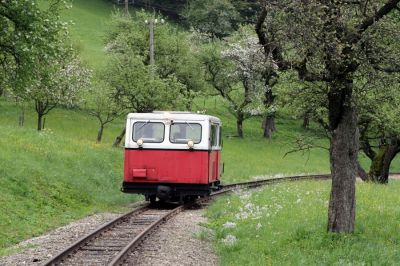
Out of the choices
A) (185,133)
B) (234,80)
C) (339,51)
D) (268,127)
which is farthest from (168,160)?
(234,80)

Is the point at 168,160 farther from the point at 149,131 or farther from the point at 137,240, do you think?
the point at 137,240

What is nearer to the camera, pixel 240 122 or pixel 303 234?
pixel 303 234

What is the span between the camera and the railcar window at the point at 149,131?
2016cm

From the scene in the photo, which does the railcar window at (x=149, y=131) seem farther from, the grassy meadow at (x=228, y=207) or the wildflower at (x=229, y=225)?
the wildflower at (x=229, y=225)

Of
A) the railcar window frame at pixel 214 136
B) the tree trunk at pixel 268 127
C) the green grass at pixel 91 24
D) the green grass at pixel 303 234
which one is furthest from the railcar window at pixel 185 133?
the green grass at pixel 91 24

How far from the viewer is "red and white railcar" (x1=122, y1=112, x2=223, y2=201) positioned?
19.9 meters

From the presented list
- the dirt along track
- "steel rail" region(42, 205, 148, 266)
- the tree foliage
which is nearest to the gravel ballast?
the dirt along track

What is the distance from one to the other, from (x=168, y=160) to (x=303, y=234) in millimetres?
8521

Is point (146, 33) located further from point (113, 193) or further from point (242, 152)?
point (113, 193)

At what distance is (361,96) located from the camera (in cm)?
1224

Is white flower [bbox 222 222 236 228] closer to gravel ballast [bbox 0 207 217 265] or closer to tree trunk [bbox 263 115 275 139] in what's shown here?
gravel ballast [bbox 0 207 217 265]

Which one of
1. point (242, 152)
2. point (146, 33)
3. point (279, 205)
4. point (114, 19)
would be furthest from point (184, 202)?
point (114, 19)

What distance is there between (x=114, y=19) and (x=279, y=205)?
1966 inches

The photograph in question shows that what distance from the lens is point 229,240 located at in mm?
13055
